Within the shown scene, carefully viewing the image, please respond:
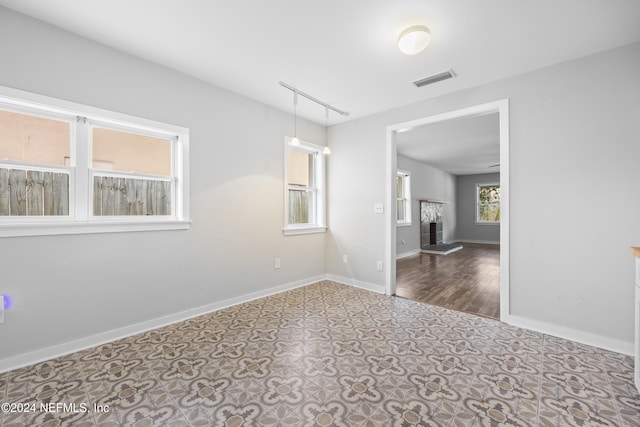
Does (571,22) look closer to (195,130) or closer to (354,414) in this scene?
(354,414)

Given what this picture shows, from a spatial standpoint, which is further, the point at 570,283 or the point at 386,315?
the point at 386,315

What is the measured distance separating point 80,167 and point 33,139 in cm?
34

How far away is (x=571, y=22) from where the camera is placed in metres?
2.02

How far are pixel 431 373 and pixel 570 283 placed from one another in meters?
1.69

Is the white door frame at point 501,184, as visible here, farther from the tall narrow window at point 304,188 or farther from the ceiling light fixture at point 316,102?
the tall narrow window at point 304,188

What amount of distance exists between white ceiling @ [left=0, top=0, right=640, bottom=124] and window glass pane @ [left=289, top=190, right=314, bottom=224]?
5.57 ft

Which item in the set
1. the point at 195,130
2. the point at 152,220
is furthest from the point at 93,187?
the point at 195,130

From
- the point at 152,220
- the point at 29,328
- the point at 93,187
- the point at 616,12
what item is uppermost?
the point at 616,12

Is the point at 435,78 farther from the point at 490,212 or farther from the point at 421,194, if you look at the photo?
the point at 490,212

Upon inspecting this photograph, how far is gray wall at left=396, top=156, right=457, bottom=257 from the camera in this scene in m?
7.10

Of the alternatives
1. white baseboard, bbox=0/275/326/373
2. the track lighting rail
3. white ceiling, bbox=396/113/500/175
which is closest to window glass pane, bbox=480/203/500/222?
white ceiling, bbox=396/113/500/175

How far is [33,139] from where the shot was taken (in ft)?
7.02

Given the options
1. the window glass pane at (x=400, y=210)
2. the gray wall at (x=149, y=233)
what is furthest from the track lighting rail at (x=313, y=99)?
the window glass pane at (x=400, y=210)

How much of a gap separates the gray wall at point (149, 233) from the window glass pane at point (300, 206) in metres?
0.31
